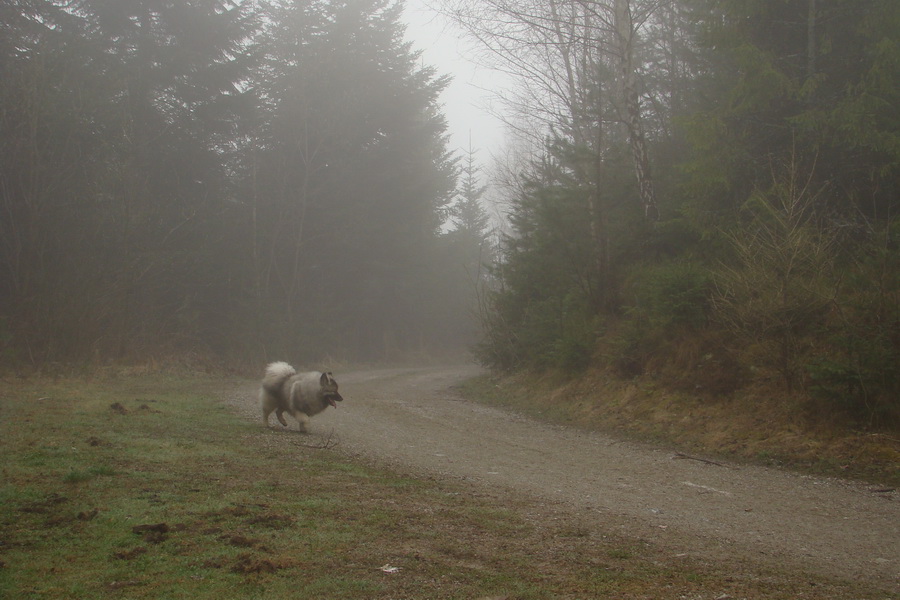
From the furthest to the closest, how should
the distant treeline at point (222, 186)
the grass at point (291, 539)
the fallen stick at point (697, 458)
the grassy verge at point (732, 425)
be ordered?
the distant treeline at point (222, 186) < the fallen stick at point (697, 458) < the grassy verge at point (732, 425) < the grass at point (291, 539)

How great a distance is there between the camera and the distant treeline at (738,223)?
38.1 ft

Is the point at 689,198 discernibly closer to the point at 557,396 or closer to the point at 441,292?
the point at 557,396

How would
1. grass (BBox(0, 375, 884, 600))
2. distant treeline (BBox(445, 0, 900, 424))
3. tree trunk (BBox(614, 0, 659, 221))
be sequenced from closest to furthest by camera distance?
grass (BBox(0, 375, 884, 600)) < distant treeline (BBox(445, 0, 900, 424)) < tree trunk (BBox(614, 0, 659, 221))

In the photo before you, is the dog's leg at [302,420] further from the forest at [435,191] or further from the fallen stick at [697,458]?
the forest at [435,191]

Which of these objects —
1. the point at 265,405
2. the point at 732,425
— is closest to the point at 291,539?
the point at 265,405

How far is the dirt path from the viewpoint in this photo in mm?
6023

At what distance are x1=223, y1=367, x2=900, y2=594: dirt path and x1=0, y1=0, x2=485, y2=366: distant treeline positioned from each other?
42.6 feet

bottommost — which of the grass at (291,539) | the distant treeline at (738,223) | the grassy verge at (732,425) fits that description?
the grass at (291,539)

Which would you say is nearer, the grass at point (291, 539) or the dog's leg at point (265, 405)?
the grass at point (291, 539)

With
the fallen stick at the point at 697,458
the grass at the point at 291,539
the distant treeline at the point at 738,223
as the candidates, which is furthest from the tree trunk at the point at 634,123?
the grass at the point at 291,539

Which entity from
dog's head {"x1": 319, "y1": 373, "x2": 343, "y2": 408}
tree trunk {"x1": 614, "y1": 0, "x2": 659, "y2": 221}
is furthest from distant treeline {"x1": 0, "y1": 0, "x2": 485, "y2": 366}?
tree trunk {"x1": 614, "y1": 0, "x2": 659, "y2": 221}

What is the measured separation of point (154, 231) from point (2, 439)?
2003 cm

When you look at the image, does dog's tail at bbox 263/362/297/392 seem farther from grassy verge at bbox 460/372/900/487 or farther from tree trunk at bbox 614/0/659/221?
tree trunk at bbox 614/0/659/221

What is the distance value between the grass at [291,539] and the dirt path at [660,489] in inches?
22.7
